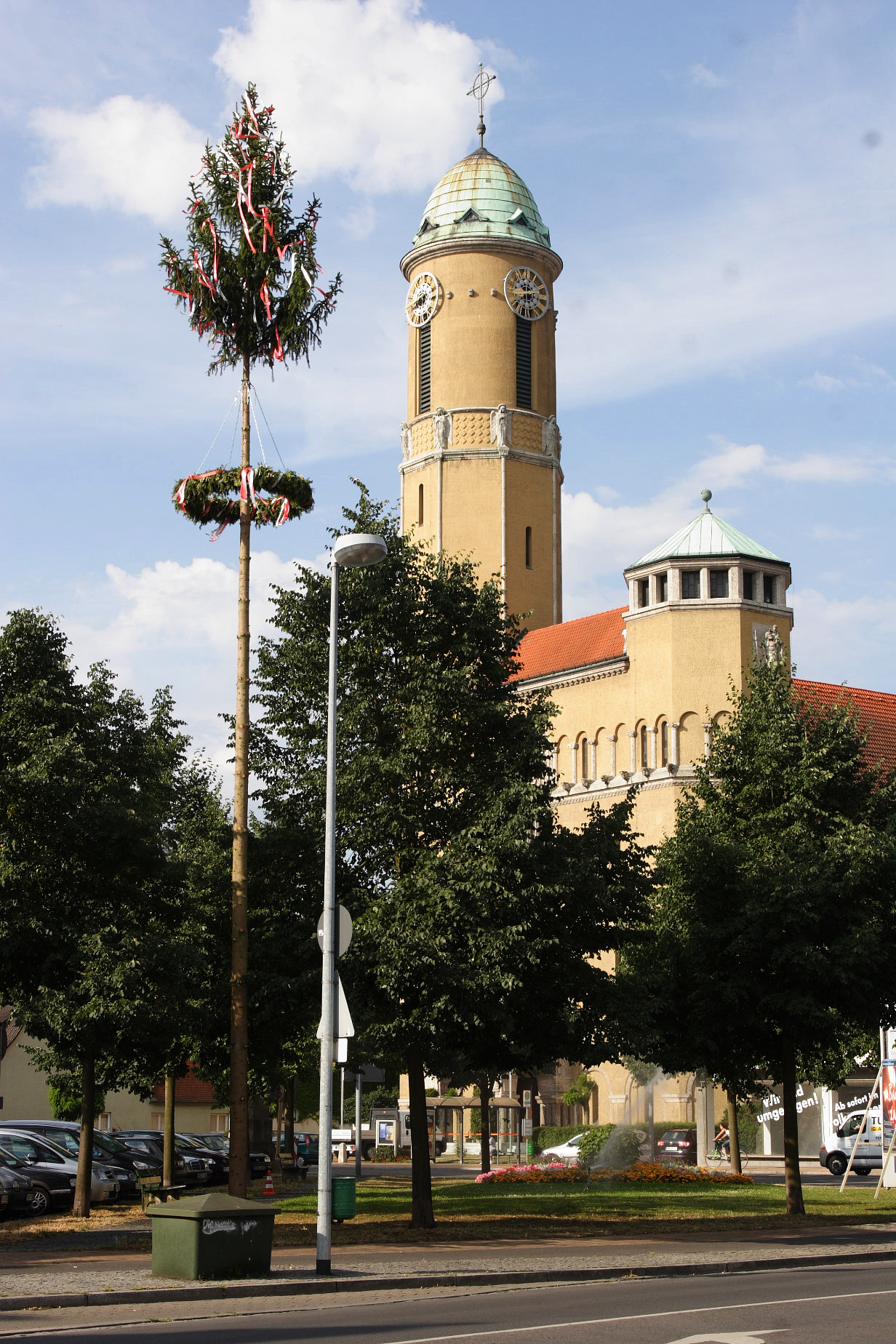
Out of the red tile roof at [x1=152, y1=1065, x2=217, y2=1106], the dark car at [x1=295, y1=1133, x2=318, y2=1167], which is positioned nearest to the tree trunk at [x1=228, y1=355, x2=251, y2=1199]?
the dark car at [x1=295, y1=1133, x2=318, y2=1167]

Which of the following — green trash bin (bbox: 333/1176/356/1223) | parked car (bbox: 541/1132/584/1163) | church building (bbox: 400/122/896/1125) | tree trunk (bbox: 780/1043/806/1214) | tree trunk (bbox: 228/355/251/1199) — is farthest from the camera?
church building (bbox: 400/122/896/1125)

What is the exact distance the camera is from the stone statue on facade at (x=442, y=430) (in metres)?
73.8

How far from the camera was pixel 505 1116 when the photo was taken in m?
65.6

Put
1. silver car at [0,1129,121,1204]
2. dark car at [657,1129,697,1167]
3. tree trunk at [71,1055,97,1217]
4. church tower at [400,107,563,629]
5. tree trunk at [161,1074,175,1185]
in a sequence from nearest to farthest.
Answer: tree trunk at [71,1055,97,1217] → silver car at [0,1129,121,1204] → tree trunk at [161,1074,175,1185] → dark car at [657,1129,697,1167] → church tower at [400,107,563,629]

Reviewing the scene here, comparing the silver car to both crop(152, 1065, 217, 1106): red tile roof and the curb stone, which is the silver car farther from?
crop(152, 1065, 217, 1106): red tile roof

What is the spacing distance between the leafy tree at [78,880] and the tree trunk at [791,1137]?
11.4m

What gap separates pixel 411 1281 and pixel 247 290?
53.1 feet

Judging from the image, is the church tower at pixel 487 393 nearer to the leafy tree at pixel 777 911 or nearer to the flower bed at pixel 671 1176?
the flower bed at pixel 671 1176

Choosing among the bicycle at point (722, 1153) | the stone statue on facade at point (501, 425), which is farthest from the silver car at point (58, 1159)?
the stone statue on facade at point (501, 425)

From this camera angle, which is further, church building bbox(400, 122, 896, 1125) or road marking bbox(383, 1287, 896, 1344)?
church building bbox(400, 122, 896, 1125)

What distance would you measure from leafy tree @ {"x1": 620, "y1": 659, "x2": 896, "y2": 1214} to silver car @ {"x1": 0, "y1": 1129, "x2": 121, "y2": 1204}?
1264 centimetres

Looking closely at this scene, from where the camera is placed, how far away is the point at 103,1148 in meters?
36.3

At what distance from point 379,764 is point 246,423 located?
6.45m

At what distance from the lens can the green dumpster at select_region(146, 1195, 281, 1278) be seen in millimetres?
16203
